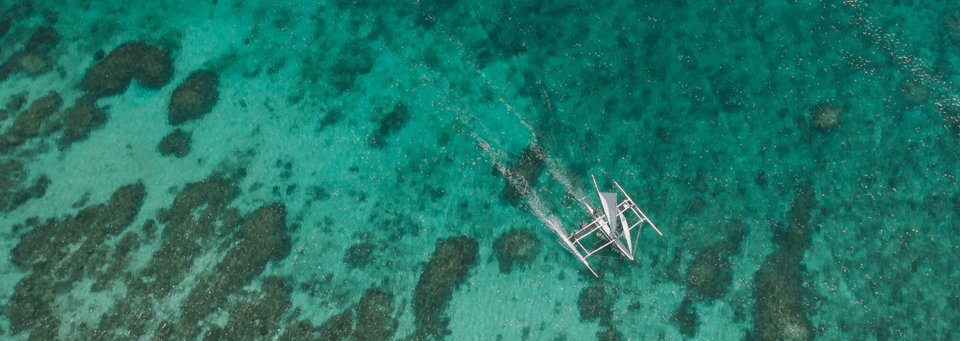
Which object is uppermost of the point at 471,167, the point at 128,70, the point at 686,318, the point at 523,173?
the point at 128,70

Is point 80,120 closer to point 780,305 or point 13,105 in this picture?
point 13,105

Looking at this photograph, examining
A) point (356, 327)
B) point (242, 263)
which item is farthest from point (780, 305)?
point (242, 263)

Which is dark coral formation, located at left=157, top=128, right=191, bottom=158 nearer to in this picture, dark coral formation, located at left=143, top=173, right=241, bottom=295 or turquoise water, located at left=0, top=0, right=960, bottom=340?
turquoise water, located at left=0, top=0, right=960, bottom=340

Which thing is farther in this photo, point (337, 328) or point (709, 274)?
point (709, 274)

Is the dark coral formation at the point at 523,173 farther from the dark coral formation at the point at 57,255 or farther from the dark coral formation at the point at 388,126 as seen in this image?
the dark coral formation at the point at 57,255

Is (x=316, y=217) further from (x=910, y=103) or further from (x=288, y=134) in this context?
(x=910, y=103)

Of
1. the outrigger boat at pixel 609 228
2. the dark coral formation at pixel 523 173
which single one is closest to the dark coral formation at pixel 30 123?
the dark coral formation at pixel 523 173
